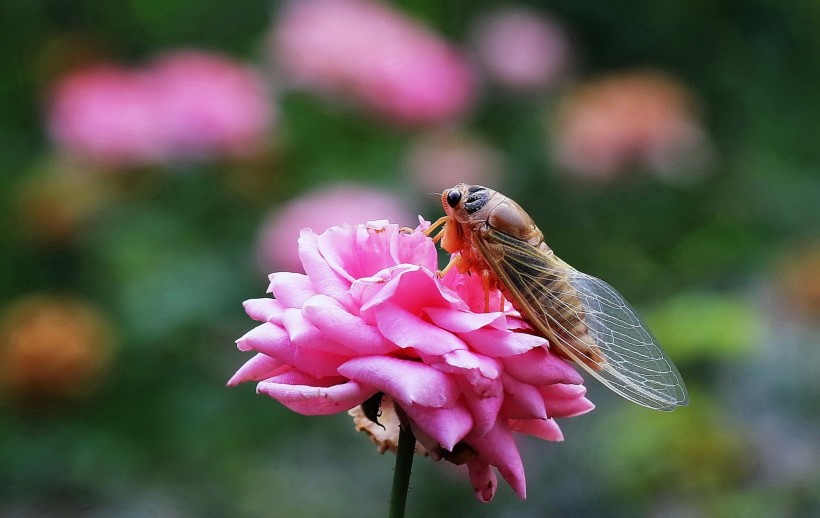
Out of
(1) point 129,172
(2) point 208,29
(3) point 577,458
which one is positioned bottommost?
(3) point 577,458

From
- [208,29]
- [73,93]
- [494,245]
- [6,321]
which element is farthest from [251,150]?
[494,245]

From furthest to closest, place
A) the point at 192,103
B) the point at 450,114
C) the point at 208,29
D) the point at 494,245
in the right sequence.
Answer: the point at 208,29, the point at 450,114, the point at 192,103, the point at 494,245

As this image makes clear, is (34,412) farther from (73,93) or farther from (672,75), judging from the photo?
(672,75)

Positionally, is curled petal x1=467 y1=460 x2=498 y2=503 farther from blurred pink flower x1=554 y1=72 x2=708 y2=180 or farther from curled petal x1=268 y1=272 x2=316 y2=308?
blurred pink flower x1=554 y1=72 x2=708 y2=180

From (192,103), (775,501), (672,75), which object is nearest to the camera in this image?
(775,501)

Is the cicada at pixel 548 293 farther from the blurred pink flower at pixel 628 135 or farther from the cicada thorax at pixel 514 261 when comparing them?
the blurred pink flower at pixel 628 135

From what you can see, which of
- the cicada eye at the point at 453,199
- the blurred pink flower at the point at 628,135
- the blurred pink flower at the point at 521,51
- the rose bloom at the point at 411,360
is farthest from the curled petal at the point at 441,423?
the blurred pink flower at the point at 521,51

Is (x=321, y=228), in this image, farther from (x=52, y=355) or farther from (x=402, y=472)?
(x=402, y=472)

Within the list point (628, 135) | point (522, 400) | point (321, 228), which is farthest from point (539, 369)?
point (628, 135)
